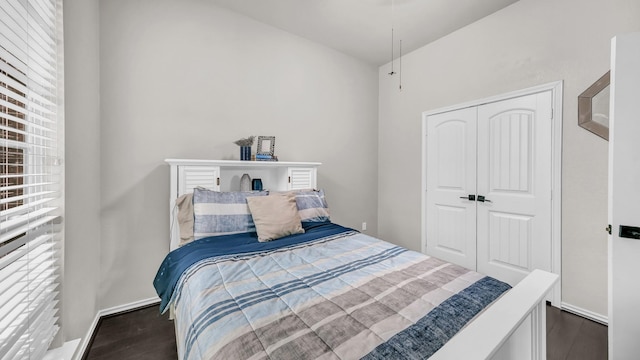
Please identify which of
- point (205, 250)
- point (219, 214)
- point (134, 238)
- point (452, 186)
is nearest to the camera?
point (205, 250)

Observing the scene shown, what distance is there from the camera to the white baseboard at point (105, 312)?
164cm

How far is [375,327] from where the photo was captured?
0.91 metres

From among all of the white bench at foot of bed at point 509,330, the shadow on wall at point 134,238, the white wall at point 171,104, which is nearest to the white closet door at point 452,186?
the white wall at point 171,104

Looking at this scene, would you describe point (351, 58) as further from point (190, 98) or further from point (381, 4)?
point (190, 98)

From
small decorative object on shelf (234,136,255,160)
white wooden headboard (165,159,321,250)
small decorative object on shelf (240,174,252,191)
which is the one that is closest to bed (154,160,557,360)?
white wooden headboard (165,159,321,250)

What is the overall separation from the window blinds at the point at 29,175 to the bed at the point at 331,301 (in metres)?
0.54

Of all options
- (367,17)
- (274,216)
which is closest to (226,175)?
(274,216)

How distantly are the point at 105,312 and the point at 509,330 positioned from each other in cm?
283

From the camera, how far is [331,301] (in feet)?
3.55

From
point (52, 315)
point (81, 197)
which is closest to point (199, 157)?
point (81, 197)

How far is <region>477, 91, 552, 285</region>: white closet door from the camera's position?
238 centimetres

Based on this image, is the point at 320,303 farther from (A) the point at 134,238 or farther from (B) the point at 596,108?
(B) the point at 596,108

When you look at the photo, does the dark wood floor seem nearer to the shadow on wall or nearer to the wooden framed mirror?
the shadow on wall

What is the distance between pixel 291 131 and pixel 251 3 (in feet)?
4.51
